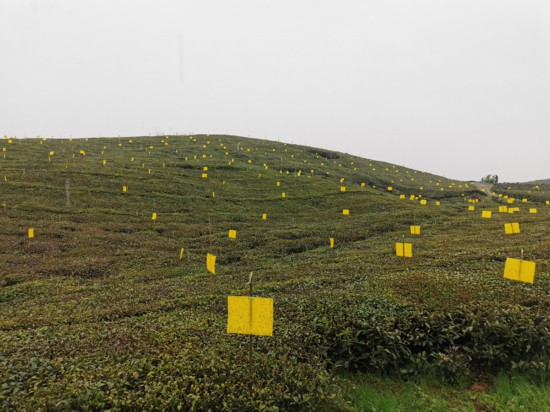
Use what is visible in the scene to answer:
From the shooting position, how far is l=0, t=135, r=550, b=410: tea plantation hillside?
18.0ft

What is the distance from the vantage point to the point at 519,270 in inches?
336

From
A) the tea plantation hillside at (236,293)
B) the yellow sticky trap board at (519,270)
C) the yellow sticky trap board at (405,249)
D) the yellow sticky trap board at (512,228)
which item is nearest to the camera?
the tea plantation hillside at (236,293)

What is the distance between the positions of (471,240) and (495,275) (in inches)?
406

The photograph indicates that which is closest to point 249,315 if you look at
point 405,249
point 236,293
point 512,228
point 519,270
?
point 236,293

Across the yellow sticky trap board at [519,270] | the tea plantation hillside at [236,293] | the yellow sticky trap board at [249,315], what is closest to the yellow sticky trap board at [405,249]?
the tea plantation hillside at [236,293]

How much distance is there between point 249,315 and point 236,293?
212 inches

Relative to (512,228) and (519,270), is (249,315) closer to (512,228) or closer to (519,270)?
(519,270)

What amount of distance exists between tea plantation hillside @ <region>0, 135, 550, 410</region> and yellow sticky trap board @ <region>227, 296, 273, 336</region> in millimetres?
642

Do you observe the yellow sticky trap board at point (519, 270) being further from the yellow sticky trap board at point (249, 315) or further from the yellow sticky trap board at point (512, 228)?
the yellow sticky trap board at point (512, 228)

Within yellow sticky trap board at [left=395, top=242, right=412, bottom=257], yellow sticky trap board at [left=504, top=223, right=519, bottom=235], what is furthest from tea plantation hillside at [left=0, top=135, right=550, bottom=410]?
yellow sticky trap board at [left=504, top=223, right=519, bottom=235]

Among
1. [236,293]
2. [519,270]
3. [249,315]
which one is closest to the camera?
[249,315]

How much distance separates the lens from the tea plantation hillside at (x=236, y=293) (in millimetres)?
5480

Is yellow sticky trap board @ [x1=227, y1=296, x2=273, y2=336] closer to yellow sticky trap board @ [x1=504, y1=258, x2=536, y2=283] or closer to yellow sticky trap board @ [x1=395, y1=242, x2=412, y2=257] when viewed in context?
yellow sticky trap board @ [x1=504, y1=258, x2=536, y2=283]

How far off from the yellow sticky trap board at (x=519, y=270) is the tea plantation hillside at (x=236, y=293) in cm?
51
